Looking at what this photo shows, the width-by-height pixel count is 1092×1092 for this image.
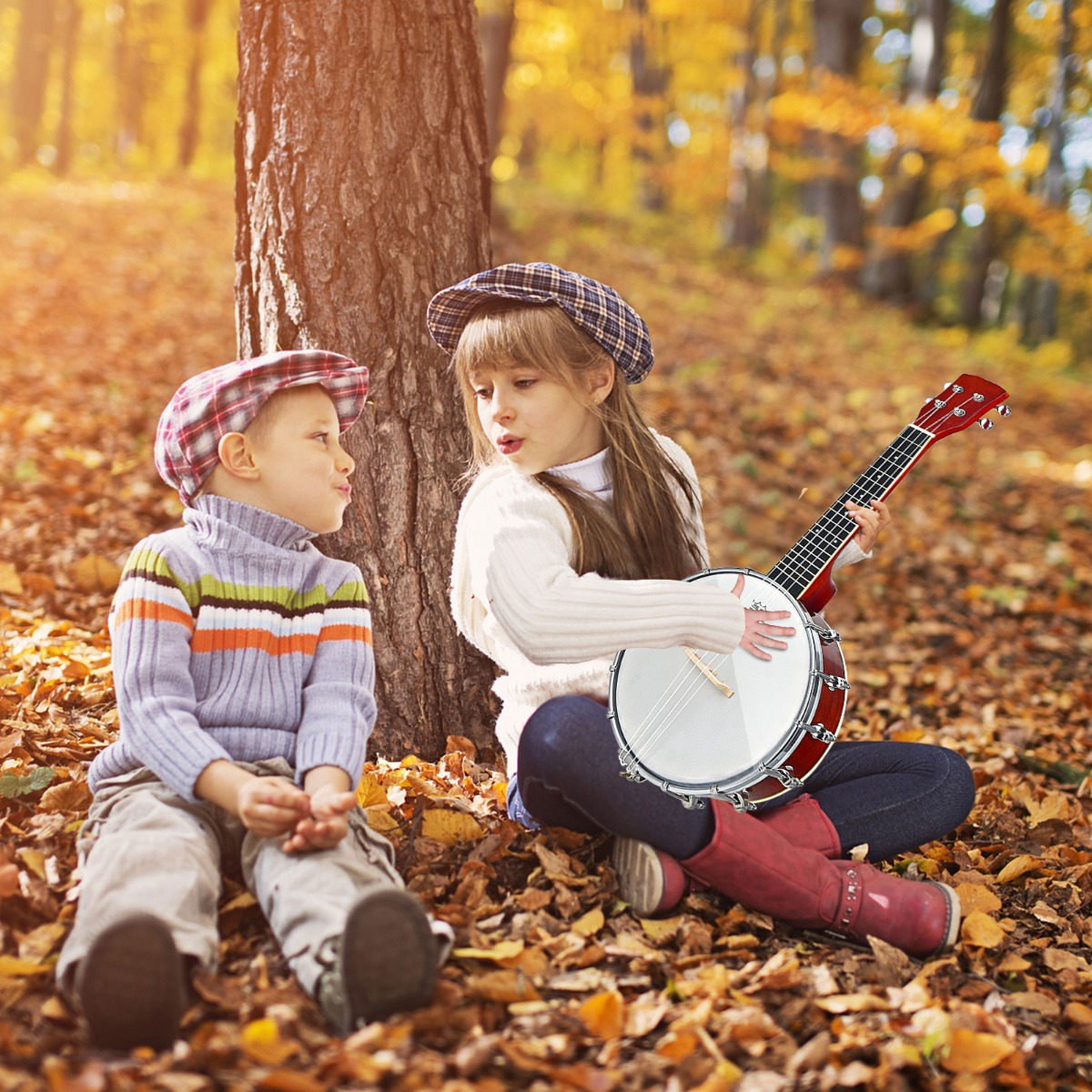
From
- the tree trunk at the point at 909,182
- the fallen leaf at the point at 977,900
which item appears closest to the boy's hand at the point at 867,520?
the fallen leaf at the point at 977,900

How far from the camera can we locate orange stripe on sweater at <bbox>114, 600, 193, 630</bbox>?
238cm

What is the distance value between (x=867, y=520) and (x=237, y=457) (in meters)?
1.78

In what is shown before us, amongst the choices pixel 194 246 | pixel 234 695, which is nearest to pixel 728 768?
pixel 234 695

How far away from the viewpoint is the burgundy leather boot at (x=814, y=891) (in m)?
2.64

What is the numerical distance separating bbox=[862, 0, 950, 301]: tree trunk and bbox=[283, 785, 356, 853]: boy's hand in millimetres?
15480

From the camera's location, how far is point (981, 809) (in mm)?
3793

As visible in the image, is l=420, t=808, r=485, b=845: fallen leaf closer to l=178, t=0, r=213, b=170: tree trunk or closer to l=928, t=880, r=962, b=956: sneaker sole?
l=928, t=880, r=962, b=956: sneaker sole

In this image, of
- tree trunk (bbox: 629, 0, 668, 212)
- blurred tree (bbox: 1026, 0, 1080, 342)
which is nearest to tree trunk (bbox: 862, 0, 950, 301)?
blurred tree (bbox: 1026, 0, 1080, 342)

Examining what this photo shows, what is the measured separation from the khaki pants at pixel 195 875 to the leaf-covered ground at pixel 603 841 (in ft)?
0.41

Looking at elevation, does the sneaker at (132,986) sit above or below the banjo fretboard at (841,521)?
below

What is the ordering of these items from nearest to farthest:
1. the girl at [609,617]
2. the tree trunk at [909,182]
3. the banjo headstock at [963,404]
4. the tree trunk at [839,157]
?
the girl at [609,617] → the banjo headstock at [963,404] → the tree trunk at [909,182] → the tree trunk at [839,157]

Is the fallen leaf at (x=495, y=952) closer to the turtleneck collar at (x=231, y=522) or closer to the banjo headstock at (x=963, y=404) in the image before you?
the turtleneck collar at (x=231, y=522)

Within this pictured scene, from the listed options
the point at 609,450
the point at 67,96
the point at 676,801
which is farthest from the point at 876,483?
the point at 67,96

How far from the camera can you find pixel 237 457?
2.54 m
